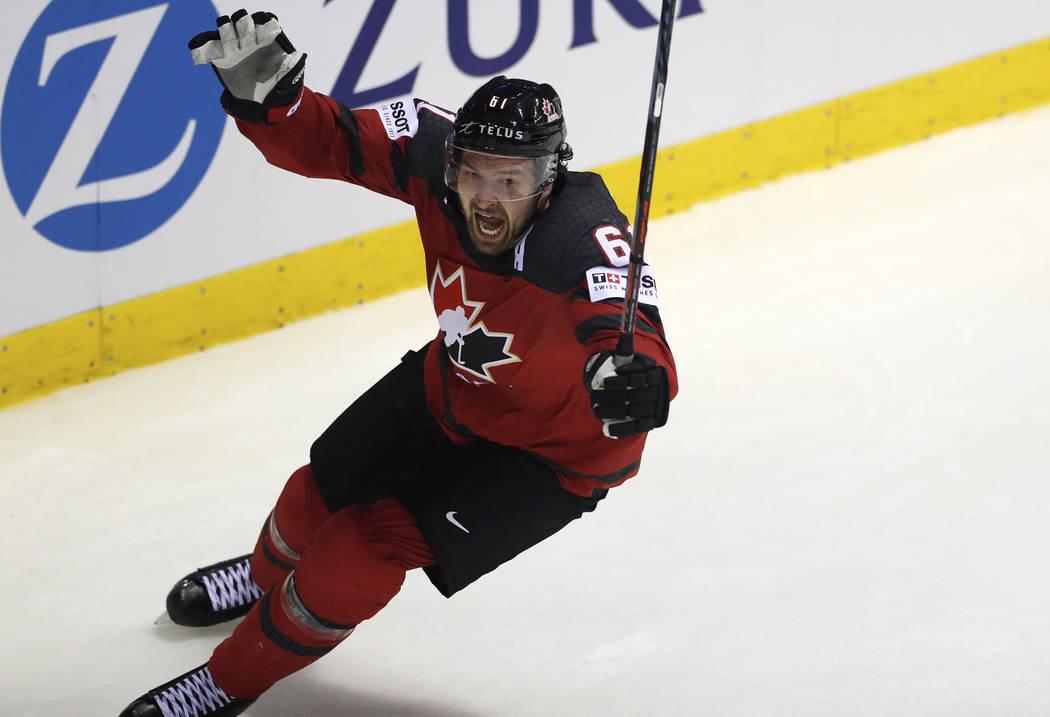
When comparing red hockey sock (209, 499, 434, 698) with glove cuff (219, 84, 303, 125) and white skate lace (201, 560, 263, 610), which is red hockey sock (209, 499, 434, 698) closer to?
white skate lace (201, 560, 263, 610)

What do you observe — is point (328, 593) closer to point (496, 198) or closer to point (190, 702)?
point (190, 702)

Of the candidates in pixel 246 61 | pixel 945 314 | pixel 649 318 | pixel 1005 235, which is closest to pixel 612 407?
pixel 649 318

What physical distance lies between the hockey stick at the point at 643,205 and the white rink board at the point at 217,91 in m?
2.45

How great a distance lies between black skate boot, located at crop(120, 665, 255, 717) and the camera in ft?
8.55

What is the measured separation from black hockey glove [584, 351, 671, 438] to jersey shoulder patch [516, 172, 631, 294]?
9.5 inches

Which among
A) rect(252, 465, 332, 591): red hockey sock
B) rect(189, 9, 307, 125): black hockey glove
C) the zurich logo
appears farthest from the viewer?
the zurich logo

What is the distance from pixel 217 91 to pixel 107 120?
366mm

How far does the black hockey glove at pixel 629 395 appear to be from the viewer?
216 cm

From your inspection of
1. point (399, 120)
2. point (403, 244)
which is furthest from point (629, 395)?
point (403, 244)

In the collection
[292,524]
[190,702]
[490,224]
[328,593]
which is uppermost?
[490,224]

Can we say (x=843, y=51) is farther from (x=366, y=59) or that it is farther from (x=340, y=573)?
(x=340, y=573)

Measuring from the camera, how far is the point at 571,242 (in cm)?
240

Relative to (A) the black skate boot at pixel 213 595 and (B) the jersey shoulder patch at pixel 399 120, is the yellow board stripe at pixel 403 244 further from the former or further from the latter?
(B) the jersey shoulder patch at pixel 399 120

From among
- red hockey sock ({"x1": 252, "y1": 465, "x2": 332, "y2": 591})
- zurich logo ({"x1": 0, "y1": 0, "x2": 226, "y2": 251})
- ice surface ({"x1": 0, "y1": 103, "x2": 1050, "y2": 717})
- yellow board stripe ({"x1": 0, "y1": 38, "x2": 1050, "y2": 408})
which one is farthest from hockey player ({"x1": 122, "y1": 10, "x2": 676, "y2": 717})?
yellow board stripe ({"x1": 0, "y1": 38, "x2": 1050, "y2": 408})
